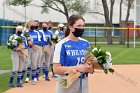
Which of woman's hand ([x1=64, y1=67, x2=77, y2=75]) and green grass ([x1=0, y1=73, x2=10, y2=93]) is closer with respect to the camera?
woman's hand ([x1=64, y1=67, x2=77, y2=75])

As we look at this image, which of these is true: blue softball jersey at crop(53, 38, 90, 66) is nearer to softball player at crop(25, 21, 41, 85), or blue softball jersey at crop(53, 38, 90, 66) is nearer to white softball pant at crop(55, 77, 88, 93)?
white softball pant at crop(55, 77, 88, 93)

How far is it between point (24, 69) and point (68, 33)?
786 centimetres

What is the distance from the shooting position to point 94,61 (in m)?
6.38

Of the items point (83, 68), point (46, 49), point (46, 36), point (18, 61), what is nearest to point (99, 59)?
point (83, 68)

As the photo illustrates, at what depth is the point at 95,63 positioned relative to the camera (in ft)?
21.0

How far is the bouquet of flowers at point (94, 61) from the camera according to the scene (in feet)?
20.9

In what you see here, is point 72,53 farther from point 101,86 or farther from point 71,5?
point 71,5

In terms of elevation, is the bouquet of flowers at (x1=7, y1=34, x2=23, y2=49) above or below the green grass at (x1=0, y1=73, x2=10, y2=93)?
above

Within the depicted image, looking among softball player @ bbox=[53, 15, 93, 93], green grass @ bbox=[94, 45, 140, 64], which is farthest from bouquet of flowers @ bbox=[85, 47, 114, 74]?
green grass @ bbox=[94, 45, 140, 64]

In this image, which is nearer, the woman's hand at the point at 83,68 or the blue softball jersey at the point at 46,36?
the woman's hand at the point at 83,68

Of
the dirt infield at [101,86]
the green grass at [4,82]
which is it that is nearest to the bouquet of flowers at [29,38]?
the dirt infield at [101,86]

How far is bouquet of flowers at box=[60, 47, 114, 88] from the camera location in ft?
20.9

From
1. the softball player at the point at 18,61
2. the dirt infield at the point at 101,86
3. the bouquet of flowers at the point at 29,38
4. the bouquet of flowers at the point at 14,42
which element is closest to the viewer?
the dirt infield at the point at 101,86

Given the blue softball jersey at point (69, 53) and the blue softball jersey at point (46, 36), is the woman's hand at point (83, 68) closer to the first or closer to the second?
the blue softball jersey at point (69, 53)
